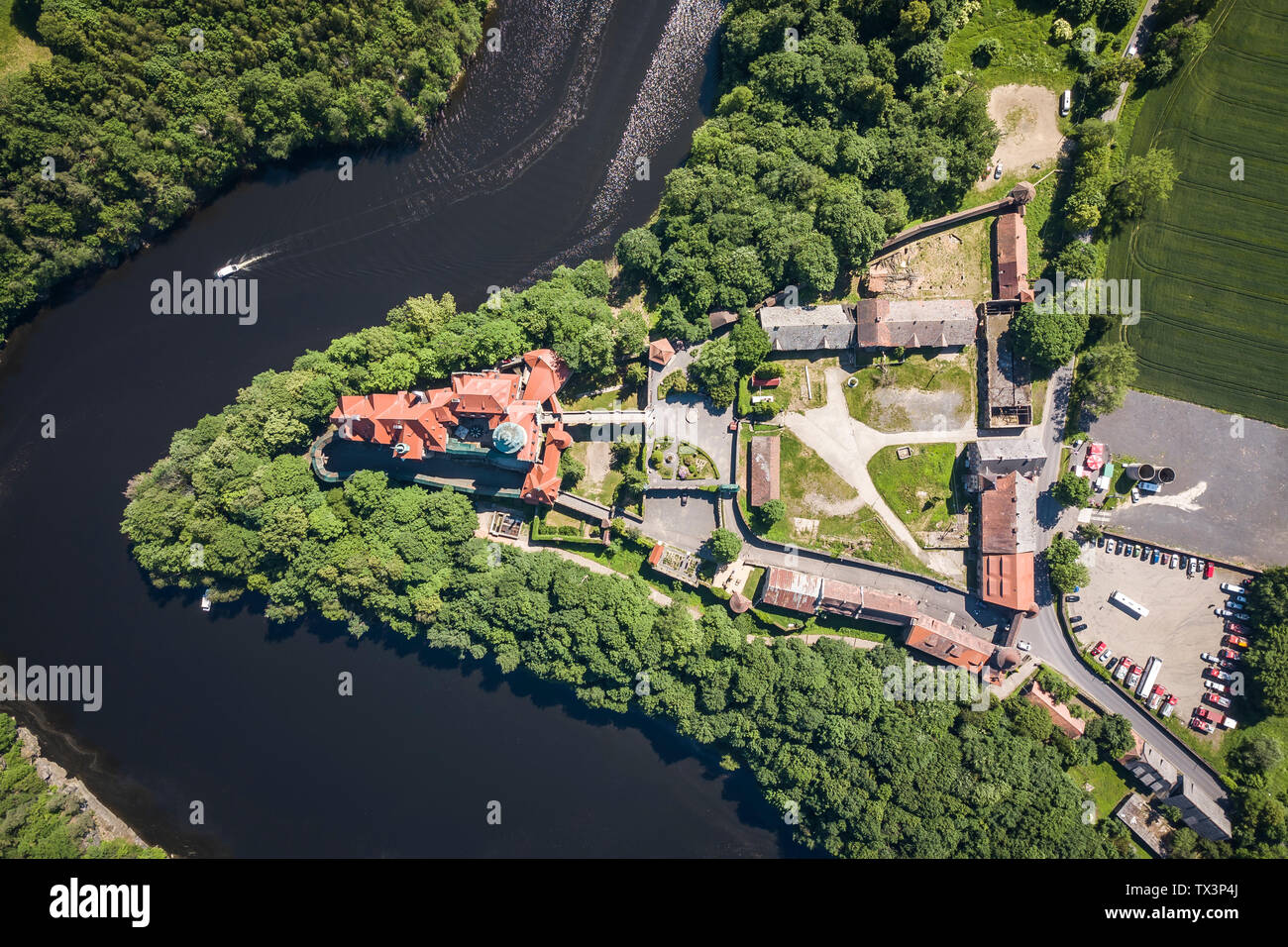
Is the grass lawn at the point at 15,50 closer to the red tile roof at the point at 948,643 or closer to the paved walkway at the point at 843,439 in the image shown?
the paved walkway at the point at 843,439

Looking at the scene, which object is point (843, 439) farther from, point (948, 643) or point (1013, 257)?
point (1013, 257)

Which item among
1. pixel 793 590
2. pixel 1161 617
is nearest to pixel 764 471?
pixel 793 590

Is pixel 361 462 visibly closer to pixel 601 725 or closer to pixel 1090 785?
pixel 601 725

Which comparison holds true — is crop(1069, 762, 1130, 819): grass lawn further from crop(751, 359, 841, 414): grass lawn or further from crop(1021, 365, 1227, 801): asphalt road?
crop(751, 359, 841, 414): grass lawn

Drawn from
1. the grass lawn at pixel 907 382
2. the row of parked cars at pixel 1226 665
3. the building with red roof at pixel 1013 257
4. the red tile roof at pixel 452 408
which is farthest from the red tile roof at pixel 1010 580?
the red tile roof at pixel 452 408

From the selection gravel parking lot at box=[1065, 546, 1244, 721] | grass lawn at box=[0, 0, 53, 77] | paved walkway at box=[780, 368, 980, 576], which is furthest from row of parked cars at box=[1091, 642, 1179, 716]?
grass lawn at box=[0, 0, 53, 77]

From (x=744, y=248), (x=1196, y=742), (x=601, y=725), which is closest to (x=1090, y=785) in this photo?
(x=1196, y=742)
